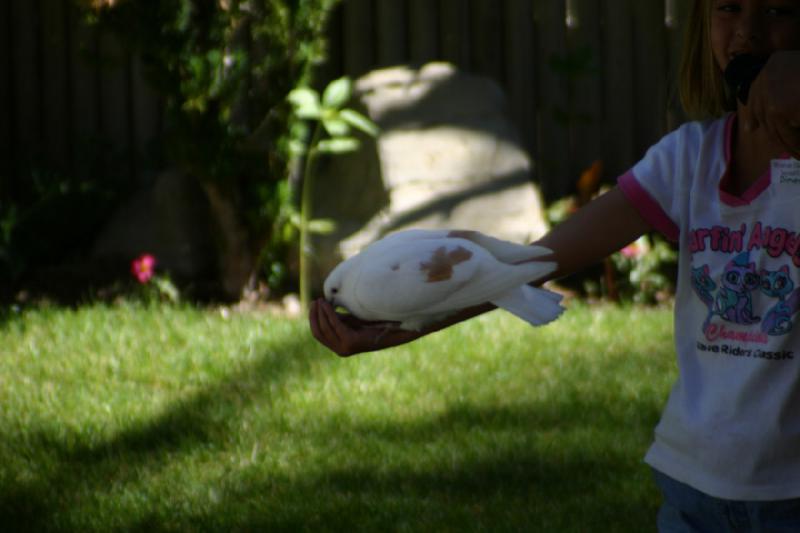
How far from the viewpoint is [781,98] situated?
129cm

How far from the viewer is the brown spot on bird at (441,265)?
5.42 ft

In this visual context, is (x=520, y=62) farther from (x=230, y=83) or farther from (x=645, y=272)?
(x=230, y=83)

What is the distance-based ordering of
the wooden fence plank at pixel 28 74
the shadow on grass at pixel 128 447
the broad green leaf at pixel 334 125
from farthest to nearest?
the wooden fence plank at pixel 28 74
the broad green leaf at pixel 334 125
the shadow on grass at pixel 128 447

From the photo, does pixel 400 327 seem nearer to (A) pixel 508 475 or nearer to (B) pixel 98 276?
(A) pixel 508 475

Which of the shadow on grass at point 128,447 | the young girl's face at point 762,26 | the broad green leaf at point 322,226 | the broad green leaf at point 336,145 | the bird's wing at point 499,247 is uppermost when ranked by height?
the young girl's face at point 762,26

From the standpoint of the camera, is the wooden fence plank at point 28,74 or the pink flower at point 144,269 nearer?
the pink flower at point 144,269

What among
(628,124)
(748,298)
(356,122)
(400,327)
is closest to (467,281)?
(400,327)

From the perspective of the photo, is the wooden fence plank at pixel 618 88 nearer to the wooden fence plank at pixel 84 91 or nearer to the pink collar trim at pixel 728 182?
the wooden fence plank at pixel 84 91

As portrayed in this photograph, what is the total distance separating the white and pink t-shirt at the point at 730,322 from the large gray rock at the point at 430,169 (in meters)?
3.71

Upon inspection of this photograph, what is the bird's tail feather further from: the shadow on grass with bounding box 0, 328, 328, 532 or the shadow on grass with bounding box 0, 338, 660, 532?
the shadow on grass with bounding box 0, 328, 328, 532

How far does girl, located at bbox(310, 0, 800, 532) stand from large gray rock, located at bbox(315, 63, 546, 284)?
12.1 ft

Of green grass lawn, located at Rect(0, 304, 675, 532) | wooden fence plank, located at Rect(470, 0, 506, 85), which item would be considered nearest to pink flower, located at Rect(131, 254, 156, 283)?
green grass lawn, located at Rect(0, 304, 675, 532)

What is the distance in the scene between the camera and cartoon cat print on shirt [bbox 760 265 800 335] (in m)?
1.80

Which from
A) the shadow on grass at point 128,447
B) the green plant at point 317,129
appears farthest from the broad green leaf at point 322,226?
the shadow on grass at point 128,447
